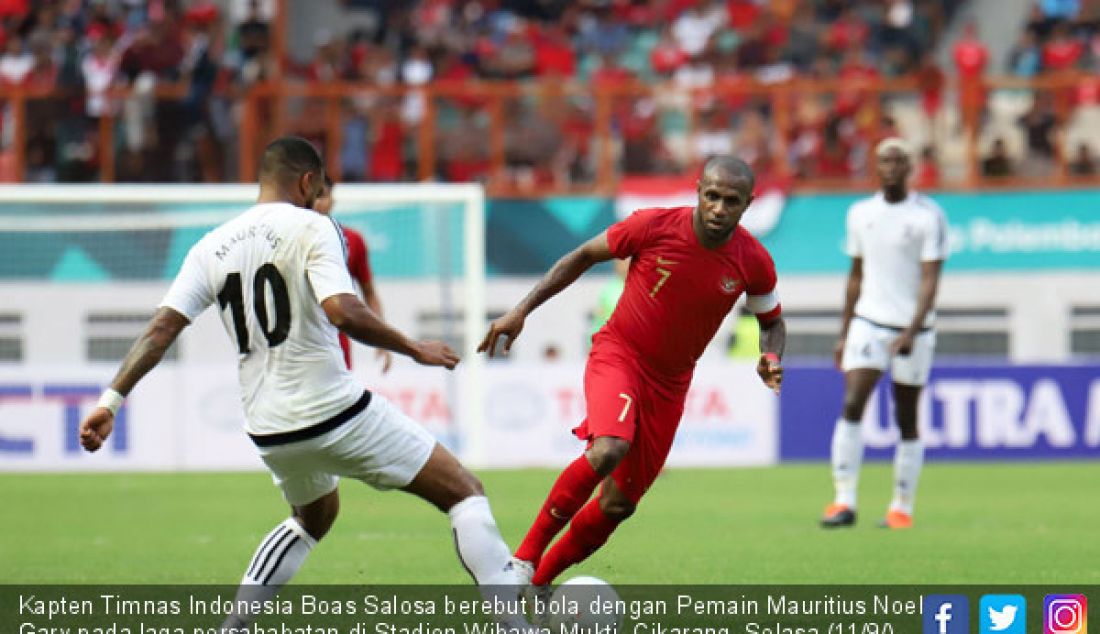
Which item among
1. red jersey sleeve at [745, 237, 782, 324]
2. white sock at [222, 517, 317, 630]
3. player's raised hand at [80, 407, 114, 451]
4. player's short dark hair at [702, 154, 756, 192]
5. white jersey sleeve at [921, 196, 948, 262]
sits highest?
white jersey sleeve at [921, 196, 948, 262]

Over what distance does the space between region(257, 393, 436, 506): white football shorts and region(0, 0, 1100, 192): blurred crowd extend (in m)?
16.6

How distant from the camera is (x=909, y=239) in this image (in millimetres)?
12883

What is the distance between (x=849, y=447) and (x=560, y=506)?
4986mm

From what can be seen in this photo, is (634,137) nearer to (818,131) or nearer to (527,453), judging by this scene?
(818,131)

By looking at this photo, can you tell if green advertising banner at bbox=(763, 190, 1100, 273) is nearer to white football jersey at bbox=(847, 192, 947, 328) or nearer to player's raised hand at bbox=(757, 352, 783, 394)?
white football jersey at bbox=(847, 192, 947, 328)

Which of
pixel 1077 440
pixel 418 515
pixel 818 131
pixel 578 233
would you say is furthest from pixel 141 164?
pixel 1077 440

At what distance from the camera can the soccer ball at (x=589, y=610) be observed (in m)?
7.54

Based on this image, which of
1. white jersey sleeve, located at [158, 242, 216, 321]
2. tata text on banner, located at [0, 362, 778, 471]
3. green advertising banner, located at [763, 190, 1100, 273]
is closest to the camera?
white jersey sleeve, located at [158, 242, 216, 321]

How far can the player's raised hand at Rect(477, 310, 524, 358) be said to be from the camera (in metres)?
7.91

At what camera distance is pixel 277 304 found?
23.2ft

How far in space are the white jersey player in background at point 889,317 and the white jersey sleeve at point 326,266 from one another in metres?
6.42

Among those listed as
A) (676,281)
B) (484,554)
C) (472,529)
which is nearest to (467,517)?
(472,529)

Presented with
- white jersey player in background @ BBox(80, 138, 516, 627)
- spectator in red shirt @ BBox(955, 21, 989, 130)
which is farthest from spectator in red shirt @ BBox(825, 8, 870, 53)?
white jersey player in background @ BBox(80, 138, 516, 627)

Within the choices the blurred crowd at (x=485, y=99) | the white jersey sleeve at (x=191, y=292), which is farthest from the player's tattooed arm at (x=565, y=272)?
the blurred crowd at (x=485, y=99)
